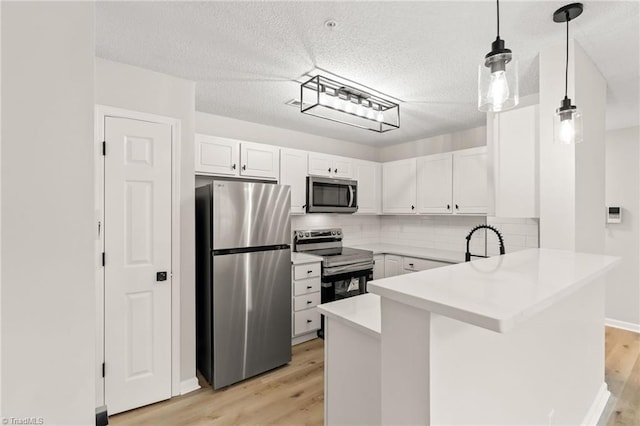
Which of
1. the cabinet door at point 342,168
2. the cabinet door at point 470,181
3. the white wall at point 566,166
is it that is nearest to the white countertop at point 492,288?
the white wall at point 566,166

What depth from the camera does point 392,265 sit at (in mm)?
4047

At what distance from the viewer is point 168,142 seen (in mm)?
2295

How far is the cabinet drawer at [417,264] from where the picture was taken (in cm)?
361

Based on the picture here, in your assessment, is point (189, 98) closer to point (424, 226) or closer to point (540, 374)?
point (540, 374)

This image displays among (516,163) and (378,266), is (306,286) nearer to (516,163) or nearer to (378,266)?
(378,266)

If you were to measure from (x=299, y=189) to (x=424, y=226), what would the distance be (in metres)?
1.98

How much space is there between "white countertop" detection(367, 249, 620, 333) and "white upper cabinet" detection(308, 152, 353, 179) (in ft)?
8.75

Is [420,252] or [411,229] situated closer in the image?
[420,252]

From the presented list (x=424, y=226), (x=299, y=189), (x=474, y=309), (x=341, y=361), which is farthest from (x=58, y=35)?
(x=424, y=226)

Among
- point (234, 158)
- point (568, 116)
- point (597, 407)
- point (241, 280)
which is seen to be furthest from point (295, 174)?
point (597, 407)

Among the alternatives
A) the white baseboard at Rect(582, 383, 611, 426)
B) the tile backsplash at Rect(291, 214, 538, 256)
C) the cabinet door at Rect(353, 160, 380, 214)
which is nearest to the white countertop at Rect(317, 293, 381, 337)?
the white baseboard at Rect(582, 383, 611, 426)

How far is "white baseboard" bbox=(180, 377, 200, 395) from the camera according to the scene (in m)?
2.36

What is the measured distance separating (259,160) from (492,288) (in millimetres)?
2832

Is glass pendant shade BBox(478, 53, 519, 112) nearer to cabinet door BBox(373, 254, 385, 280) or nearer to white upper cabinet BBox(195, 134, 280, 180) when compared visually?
white upper cabinet BBox(195, 134, 280, 180)
